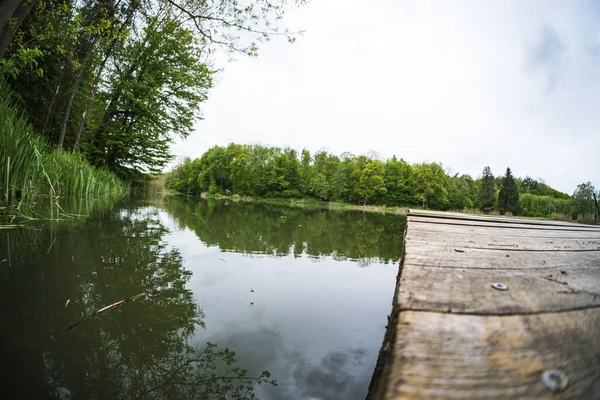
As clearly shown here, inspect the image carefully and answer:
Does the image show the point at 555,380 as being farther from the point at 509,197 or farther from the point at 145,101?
the point at 509,197

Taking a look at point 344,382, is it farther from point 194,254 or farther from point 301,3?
point 301,3

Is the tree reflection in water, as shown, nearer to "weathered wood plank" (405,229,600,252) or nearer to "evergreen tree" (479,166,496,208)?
"weathered wood plank" (405,229,600,252)

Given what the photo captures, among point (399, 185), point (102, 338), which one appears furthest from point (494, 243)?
point (399, 185)

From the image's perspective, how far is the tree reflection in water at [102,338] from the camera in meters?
0.92

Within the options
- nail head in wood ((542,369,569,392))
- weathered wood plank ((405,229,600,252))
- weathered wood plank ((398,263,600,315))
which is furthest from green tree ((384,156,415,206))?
nail head in wood ((542,369,569,392))

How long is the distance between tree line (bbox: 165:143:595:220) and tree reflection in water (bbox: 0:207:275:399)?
167 feet

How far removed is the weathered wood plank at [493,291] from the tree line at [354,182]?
170ft

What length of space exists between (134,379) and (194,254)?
5.90 ft

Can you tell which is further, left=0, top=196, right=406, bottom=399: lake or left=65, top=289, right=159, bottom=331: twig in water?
left=65, top=289, right=159, bottom=331: twig in water

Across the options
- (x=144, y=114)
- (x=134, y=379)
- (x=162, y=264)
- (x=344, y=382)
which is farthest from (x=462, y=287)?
(x=144, y=114)

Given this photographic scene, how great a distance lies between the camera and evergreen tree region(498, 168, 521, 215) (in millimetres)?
48406

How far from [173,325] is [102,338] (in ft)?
0.88

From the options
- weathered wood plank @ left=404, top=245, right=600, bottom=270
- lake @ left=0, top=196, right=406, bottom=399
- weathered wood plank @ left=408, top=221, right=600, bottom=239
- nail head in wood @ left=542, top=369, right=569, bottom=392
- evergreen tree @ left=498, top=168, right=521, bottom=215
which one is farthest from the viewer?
evergreen tree @ left=498, top=168, right=521, bottom=215

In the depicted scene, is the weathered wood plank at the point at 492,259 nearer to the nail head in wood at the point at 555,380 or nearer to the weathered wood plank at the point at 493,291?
the weathered wood plank at the point at 493,291
